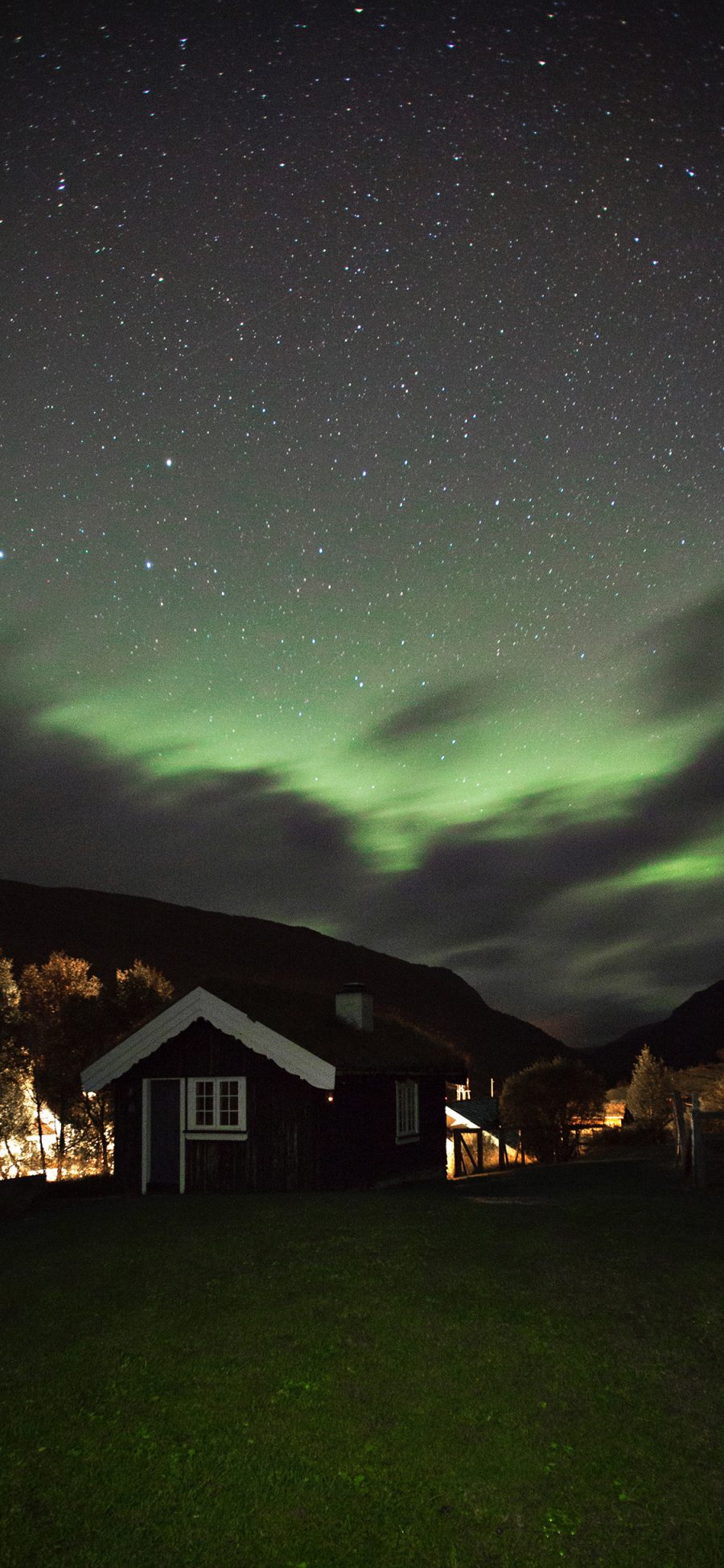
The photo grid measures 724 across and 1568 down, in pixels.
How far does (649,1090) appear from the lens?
5422 cm

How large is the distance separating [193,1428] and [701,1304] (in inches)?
230

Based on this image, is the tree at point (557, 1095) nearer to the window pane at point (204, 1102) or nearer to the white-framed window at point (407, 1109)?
the white-framed window at point (407, 1109)

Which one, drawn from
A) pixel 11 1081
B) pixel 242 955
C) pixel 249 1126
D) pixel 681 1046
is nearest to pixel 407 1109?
pixel 249 1126

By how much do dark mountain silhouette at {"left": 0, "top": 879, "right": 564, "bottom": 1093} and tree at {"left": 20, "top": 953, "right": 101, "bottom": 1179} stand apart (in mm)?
45569

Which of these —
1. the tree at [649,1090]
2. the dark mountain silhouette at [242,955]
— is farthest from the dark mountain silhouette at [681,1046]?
the tree at [649,1090]

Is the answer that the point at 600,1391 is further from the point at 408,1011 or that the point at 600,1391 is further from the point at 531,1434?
the point at 408,1011

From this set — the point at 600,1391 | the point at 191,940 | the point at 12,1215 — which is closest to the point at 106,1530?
the point at 600,1391

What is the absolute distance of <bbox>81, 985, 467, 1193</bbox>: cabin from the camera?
2288cm


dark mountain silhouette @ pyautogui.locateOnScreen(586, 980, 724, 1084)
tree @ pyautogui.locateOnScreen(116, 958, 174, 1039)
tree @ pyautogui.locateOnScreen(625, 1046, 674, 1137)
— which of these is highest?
tree @ pyautogui.locateOnScreen(116, 958, 174, 1039)

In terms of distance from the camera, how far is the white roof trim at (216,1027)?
Answer: 73.4ft

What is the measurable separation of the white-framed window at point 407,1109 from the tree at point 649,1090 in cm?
2580

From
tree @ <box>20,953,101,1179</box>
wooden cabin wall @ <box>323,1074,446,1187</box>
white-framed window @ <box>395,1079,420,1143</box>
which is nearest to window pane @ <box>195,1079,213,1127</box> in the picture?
wooden cabin wall @ <box>323,1074,446,1187</box>

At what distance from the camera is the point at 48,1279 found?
12.7m

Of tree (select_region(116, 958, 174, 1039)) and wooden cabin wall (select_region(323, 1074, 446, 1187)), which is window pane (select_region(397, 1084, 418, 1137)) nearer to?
wooden cabin wall (select_region(323, 1074, 446, 1187))
